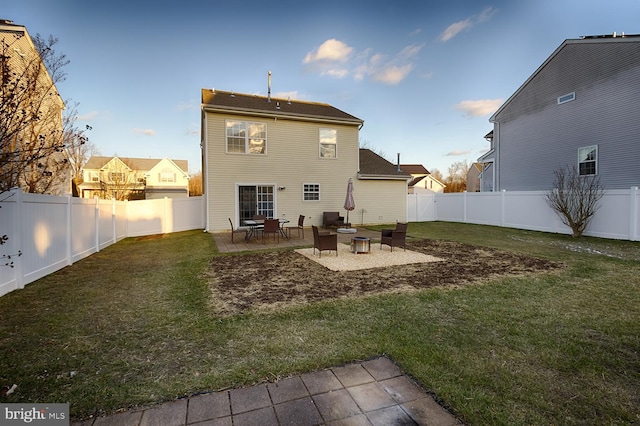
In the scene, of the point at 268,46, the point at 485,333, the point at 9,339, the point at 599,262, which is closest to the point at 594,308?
the point at 485,333

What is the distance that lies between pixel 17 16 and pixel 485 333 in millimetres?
14490

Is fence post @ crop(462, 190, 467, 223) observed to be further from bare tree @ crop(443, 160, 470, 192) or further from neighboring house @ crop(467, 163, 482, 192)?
bare tree @ crop(443, 160, 470, 192)

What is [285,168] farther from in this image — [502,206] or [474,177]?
[474,177]

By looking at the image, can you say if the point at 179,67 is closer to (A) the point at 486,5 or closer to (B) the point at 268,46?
(B) the point at 268,46

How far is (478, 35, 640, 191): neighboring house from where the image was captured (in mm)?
12710

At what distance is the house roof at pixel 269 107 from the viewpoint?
14.1 meters

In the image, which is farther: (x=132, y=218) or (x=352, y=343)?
(x=132, y=218)

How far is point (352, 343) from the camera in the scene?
3445 mm

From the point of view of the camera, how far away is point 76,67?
1049 centimetres

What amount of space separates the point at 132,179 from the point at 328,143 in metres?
28.4

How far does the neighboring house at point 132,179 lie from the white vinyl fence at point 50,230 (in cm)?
2084

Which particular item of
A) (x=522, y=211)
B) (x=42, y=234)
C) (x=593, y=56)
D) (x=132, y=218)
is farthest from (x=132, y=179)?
(x=593, y=56)

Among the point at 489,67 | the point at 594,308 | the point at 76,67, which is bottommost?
the point at 594,308

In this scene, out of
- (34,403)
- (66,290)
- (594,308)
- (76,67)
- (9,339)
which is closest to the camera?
(34,403)
